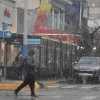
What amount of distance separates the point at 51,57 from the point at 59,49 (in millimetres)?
1071

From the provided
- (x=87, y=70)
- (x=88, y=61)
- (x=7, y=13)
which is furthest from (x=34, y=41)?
(x=7, y=13)

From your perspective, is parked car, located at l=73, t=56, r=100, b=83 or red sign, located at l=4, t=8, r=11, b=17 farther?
red sign, located at l=4, t=8, r=11, b=17

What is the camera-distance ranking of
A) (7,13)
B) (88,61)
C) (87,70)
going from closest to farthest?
(87,70) < (88,61) < (7,13)

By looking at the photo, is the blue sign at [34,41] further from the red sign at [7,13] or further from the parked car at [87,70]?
the red sign at [7,13]

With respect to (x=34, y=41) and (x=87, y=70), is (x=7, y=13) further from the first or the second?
(x=87, y=70)

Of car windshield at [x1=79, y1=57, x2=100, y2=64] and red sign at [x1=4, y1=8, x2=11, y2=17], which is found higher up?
red sign at [x1=4, y1=8, x2=11, y2=17]

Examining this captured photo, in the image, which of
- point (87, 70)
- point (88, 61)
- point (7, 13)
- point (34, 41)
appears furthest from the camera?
point (7, 13)

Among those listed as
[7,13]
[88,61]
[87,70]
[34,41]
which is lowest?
[87,70]

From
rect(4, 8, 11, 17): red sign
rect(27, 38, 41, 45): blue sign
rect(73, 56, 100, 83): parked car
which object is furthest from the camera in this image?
rect(4, 8, 11, 17): red sign

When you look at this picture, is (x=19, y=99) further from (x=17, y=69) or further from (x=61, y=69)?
(x=61, y=69)

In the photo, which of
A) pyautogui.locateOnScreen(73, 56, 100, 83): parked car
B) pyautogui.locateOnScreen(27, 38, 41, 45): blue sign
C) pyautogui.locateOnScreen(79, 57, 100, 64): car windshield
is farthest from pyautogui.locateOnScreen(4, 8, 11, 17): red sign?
pyautogui.locateOnScreen(73, 56, 100, 83): parked car

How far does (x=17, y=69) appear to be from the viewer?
36500 mm

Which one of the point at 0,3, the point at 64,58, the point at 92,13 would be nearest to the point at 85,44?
the point at 64,58

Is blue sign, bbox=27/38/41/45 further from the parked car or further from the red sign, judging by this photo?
the red sign
